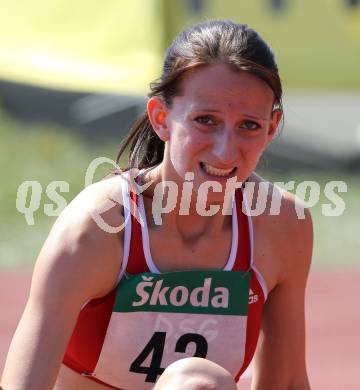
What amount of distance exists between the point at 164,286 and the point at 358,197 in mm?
6364

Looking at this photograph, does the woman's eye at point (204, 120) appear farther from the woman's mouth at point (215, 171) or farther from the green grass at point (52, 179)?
the green grass at point (52, 179)

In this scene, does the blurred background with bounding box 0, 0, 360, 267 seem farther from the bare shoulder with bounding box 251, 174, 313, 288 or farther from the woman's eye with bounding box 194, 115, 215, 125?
the woman's eye with bounding box 194, 115, 215, 125

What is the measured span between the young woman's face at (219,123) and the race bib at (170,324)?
0.91 ft

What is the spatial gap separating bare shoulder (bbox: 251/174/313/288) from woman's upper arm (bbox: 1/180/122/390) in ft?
1.51

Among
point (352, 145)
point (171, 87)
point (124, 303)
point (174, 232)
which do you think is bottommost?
point (124, 303)

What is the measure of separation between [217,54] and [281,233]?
22.5 inches

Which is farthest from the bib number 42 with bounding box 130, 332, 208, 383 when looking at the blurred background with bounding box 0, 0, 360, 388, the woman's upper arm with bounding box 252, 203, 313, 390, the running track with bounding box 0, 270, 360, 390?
the blurred background with bounding box 0, 0, 360, 388

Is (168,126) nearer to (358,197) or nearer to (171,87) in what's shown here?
(171,87)

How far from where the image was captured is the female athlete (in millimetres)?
2805

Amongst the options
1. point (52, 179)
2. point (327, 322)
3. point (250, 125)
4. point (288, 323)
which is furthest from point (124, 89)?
point (250, 125)

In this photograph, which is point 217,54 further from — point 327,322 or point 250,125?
point 327,322

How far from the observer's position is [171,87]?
9.56ft

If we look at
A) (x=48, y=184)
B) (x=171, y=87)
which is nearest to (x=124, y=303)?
(x=171, y=87)

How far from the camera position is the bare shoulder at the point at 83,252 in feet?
9.18
